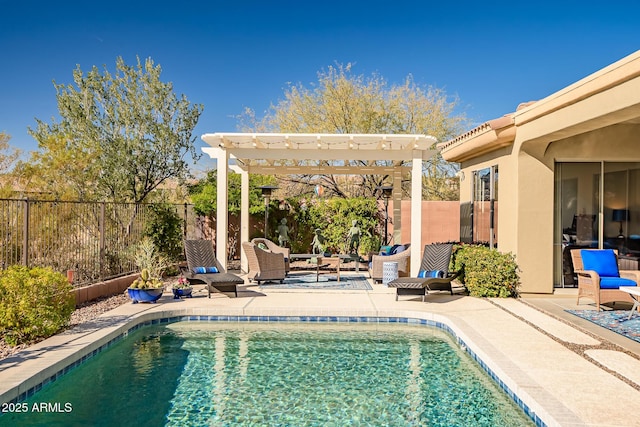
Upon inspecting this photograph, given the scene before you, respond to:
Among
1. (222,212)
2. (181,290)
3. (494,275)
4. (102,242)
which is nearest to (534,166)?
(494,275)

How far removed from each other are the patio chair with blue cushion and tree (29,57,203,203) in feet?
36.9

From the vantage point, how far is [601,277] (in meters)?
8.52

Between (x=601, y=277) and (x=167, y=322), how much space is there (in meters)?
7.43

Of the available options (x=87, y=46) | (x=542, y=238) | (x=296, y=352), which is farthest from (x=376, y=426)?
(x=87, y=46)

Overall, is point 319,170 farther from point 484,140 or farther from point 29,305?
point 29,305

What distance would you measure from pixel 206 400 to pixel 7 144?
1709 centimetres

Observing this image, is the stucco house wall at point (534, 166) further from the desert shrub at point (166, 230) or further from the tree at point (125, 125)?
the tree at point (125, 125)

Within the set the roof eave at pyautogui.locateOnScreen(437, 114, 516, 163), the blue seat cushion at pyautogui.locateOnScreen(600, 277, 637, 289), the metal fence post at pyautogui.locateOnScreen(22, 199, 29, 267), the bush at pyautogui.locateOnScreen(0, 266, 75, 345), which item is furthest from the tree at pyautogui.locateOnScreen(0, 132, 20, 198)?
the blue seat cushion at pyautogui.locateOnScreen(600, 277, 637, 289)

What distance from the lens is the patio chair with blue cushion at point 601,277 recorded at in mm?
8117

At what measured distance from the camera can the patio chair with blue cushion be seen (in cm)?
812

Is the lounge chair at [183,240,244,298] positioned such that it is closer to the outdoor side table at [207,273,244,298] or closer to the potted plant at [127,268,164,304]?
the outdoor side table at [207,273,244,298]

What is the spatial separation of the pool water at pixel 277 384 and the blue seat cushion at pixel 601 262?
3.38 m

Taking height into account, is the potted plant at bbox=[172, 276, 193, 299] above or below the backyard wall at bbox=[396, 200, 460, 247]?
below

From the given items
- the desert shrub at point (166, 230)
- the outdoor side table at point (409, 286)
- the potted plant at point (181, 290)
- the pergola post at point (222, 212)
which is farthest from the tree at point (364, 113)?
the potted plant at point (181, 290)
